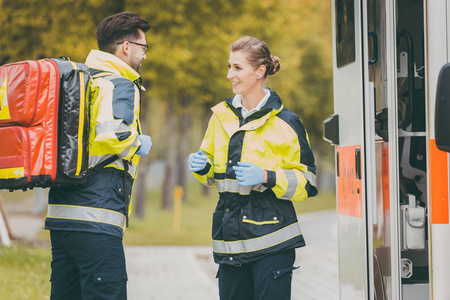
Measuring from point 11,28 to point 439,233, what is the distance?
10.5m

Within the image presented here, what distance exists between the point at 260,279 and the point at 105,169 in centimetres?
103

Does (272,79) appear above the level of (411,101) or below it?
above

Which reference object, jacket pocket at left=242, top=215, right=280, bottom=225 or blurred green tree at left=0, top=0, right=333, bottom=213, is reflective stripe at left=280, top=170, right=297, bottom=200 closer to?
jacket pocket at left=242, top=215, right=280, bottom=225

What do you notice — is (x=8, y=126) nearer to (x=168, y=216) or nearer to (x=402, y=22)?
(x=402, y=22)

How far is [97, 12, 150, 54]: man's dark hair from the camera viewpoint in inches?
169

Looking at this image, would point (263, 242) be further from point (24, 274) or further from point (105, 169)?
point (24, 274)

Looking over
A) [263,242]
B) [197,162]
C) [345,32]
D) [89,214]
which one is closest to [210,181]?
[197,162]

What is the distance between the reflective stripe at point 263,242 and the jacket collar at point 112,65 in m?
1.10

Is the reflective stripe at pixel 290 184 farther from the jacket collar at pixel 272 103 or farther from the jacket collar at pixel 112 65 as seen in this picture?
the jacket collar at pixel 112 65

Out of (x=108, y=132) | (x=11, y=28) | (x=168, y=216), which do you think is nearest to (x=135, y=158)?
(x=108, y=132)

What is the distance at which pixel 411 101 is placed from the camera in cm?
432

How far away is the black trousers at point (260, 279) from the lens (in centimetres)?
400

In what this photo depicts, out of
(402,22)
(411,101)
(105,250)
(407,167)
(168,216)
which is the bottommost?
(168,216)

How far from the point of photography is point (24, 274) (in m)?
9.12
